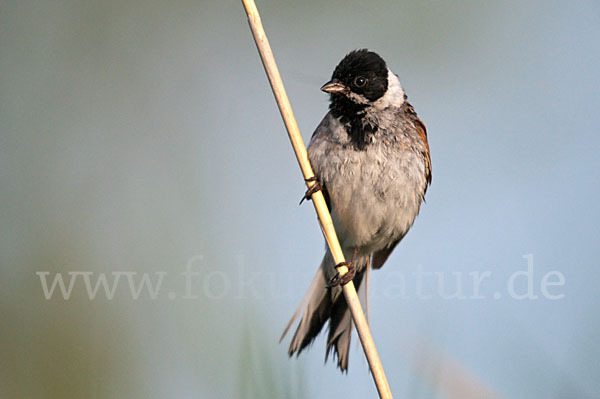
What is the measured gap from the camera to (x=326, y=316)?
287 centimetres

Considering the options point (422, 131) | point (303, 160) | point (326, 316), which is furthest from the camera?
point (422, 131)

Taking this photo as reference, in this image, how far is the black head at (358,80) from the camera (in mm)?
2736

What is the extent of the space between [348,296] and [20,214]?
1926 millimetres

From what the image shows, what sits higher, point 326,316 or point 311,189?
point 311,189

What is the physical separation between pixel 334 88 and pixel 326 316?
1.04 meters

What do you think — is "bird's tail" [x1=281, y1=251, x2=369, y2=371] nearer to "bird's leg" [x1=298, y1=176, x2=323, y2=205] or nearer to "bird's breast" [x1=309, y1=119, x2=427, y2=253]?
"bird's breast" [x1=309, y1=119, x2=427, y2=253]

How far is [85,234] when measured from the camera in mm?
3104

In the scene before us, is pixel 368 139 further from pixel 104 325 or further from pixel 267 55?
pixel 104 325

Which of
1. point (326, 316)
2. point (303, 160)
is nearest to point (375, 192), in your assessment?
point (326, 316)

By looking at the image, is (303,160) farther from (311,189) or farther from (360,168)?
(360,168)

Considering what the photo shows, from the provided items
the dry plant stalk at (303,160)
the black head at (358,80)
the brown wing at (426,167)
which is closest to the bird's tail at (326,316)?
the brown wing at (426,167)

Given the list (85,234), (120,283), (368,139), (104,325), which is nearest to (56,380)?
(104,325)

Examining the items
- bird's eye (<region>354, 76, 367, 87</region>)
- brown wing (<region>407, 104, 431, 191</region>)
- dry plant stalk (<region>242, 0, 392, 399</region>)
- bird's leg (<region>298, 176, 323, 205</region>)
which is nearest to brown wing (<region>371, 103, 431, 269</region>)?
brown wing (<region>407, 104, 431, 191</region>)

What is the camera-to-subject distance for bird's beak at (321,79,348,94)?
271 cm
